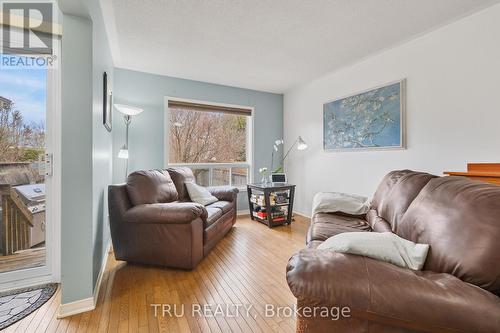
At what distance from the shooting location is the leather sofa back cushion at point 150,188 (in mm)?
2336

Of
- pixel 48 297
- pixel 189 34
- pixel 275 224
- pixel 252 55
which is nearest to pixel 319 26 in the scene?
pixel 252 55

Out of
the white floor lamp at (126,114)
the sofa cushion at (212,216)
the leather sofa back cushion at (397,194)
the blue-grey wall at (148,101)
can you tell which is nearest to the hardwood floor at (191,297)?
the sofa cushion at (212,216)

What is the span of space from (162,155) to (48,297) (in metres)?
2.18

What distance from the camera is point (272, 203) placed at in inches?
139

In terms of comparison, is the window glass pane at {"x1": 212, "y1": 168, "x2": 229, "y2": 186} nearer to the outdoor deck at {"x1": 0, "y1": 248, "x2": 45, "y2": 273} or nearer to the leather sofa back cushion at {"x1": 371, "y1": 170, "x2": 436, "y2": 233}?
the outdoor deck at {"x1": 0, "y1": 248, "x2": 45, "y2": 273}

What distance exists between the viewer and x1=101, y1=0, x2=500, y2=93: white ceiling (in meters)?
1.97

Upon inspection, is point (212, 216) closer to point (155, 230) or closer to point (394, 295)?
point (155, 230)

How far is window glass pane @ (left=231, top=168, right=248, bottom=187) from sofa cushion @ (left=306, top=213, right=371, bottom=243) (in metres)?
2.26

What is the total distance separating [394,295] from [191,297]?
1.45 m

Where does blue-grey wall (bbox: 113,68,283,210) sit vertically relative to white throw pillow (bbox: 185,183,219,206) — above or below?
above

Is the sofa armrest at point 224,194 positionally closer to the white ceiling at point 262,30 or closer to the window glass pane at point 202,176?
the window glass pane at point 202,176

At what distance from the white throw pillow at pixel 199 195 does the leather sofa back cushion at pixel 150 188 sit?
0.22 m

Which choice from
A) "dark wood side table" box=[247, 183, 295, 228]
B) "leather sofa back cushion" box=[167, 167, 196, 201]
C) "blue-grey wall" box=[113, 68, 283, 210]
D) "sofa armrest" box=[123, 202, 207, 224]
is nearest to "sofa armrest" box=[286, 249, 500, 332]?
"sofa armrest" box=[123, 202, 207, 224]

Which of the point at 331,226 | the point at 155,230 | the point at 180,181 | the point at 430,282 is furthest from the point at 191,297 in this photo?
the point at 180,181
